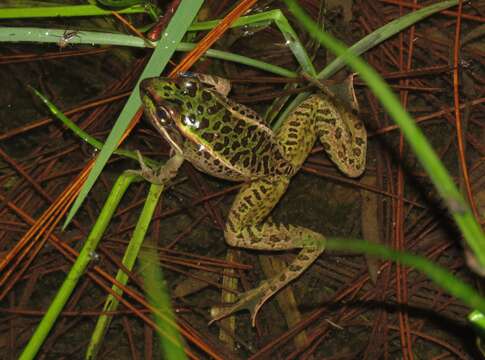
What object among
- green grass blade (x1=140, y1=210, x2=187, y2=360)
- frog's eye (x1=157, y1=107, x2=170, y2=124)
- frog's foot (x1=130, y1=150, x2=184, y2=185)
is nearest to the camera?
green grass blade (x1=140, y1=210, x2=187, y2=360)

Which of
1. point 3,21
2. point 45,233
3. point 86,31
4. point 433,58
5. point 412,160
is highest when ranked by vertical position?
point 433,58

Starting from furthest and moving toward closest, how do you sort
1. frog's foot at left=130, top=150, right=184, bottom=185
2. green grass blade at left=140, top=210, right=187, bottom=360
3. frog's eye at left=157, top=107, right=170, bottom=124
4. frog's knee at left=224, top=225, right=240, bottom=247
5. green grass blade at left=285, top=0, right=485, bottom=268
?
frog's knee at left=224, top=225, right=240, bottom=247 < frog's foot at left=130, top=150, right=184, bottom=185 < frog's eye at left=157, top=107, right=170, bottom=124 < green grass blade at left=140, top=210, right=187, bottom=360 < green grass blade at left=285, top=0, right=485, bottom=268

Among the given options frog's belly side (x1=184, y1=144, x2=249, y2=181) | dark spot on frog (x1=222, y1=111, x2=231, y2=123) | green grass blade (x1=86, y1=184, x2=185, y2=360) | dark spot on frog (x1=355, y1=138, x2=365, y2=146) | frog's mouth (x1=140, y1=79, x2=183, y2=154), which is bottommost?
green grass blade (x1=86, y1=184, x2=185, y2=360)

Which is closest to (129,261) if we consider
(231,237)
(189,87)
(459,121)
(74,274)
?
(74,274)

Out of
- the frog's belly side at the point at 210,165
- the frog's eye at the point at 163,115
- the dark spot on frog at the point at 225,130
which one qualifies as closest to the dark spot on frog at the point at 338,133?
the frog's belly side at the point at 210,165

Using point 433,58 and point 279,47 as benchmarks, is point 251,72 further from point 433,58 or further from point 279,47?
point 433,58

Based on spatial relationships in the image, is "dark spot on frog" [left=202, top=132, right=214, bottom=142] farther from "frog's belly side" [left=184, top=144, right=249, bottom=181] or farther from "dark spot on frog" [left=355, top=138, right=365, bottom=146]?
"dark spot on frog" [left=355, top=138, right=365, bottom=146]

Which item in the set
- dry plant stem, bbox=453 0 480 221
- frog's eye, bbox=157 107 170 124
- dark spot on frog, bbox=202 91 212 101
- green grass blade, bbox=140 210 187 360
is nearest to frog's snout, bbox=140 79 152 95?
frog's eye, bbox=157 107 170 124

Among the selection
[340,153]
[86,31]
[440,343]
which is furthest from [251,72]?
[440,343]
